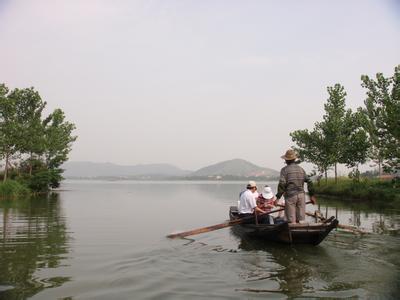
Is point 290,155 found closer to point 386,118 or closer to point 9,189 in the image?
point 386,118

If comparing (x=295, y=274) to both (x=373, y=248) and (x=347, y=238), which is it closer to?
(x=373, y=248)

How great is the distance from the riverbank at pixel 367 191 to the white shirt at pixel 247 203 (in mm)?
14711

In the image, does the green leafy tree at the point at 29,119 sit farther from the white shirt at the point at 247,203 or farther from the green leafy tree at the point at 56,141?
the white shirt at the point at 247,203

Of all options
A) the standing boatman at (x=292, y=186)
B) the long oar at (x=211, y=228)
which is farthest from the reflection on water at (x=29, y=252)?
the standing boatman at (x=292, y=186)

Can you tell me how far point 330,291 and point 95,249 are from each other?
783 centimetres

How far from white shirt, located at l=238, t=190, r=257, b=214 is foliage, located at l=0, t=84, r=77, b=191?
28.4 meters

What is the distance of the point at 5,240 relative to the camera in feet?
46.2

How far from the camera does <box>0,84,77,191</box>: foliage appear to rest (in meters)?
37.2

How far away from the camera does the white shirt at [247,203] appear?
15828mm

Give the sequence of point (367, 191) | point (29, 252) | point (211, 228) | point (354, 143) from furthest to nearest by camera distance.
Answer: point (354, 143) < point (367, 191) < point (211, 228) < point (29, 252)

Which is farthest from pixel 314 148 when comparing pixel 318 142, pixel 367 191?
pixel 367 191

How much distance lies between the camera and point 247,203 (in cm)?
1603

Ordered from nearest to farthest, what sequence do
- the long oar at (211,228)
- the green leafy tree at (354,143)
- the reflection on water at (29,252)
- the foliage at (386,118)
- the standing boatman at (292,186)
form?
the reflection on water at (29,252) < the standing boatman at (292,186) < the long oar at (211,228) < the foliage at (386,118) < the green leafy tree at (354,143)

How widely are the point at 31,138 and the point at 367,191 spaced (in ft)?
106
